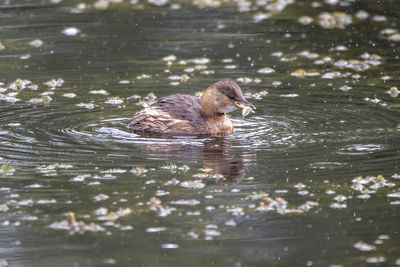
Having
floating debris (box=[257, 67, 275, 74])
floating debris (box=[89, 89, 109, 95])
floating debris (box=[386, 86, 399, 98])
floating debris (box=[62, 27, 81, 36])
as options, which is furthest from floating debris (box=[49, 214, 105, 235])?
floating debris (box=[62, 27, 81, 36])

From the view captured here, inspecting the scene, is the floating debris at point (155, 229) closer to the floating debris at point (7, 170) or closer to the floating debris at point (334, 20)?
the floating debris at point (7, 170)

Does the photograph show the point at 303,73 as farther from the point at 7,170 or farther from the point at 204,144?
the point at 7,170

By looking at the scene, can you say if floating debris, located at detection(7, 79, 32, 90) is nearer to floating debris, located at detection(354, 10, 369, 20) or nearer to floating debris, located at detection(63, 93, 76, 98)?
floating debris, located at detection(63, 93, 76, 98)

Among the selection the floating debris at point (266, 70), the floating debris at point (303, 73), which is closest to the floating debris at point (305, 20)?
the floating debris at point (266, 70)

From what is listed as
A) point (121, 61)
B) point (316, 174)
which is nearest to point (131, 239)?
point (316, 174)

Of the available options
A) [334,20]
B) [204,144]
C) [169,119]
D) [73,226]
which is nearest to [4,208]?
[73,226]

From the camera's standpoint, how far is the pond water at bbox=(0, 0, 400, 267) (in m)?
7.35

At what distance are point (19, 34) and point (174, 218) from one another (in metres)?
10.9

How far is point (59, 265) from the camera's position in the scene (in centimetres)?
691

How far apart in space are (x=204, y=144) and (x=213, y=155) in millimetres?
736

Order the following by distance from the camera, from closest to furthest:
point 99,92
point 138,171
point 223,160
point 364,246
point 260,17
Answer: point 364,246 < point 138,171 < point 223,160 < point 99,92 < point 260,17

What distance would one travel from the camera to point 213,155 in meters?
10.1

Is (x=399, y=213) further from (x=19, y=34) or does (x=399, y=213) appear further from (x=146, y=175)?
(x=19, y=34)

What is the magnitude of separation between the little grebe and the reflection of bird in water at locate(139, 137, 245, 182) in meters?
0.35
